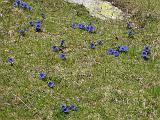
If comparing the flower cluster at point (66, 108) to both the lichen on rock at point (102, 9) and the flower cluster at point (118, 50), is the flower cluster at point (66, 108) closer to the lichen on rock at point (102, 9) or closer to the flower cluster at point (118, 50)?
the flower cluster at point (118, 50)

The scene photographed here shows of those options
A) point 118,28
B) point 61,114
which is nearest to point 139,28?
point 118,28

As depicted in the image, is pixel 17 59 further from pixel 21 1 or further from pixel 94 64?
pixel 21 1

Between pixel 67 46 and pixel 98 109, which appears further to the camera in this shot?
pixel 67 46

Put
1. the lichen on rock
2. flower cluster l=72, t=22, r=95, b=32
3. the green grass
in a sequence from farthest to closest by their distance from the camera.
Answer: the lichen on rock → flower cluster l=72, t=22, r=95, b=32 → the green grass

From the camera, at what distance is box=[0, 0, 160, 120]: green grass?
15.1 meters

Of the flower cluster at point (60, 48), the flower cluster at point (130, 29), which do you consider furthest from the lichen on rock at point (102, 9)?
the flower cluster at point (60, 48)

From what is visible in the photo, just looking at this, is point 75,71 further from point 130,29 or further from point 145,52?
point 130,29

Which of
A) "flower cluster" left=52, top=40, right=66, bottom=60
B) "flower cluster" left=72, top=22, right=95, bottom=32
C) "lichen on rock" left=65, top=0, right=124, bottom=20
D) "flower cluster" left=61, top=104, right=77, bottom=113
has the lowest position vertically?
"flower cluster" left=61, top=104, right=77, bottom=113

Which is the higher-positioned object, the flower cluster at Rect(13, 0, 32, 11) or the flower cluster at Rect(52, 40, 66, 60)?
the flower cluster at Rect(13, 0, 32, 11)

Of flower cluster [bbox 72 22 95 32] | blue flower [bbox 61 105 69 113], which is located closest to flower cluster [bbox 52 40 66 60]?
flower cluster [bbox 72 22 95 32]

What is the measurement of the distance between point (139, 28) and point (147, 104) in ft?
17.2

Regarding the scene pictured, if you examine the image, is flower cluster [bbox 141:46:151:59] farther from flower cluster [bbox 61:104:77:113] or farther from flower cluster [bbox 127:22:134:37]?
flower cluster [bbox 61:104:77:113]

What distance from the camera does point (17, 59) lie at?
55.4ft

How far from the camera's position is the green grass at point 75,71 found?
594 inches
